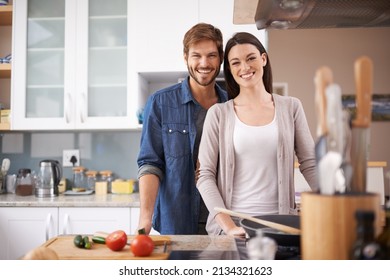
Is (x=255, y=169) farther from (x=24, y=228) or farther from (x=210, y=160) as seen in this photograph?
(x=24, y=228)

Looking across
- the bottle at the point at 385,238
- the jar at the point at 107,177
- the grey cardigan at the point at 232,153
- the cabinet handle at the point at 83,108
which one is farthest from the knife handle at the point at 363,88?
the jar at the point at 107,177

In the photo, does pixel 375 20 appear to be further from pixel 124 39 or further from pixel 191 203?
pixel 124 39

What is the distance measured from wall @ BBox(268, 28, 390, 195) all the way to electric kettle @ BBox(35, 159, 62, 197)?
0.85m

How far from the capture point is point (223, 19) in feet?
3.52

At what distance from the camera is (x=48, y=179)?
4.26 ft

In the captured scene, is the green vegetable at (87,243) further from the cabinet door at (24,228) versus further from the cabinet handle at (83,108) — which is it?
the cabinet handle at (83,108)

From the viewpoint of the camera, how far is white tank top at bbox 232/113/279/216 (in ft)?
2.25

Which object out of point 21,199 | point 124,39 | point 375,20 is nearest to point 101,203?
point 21,199

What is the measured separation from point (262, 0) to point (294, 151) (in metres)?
0.28

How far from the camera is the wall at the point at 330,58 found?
54 centimetres

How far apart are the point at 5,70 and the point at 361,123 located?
3.25ft

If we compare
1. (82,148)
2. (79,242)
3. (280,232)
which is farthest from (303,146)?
(82,148)

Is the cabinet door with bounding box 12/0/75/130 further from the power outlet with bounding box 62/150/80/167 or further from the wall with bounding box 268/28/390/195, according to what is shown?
the wall with bounding box 268/28/390/195

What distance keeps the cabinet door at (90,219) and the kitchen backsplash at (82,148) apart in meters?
0.48
